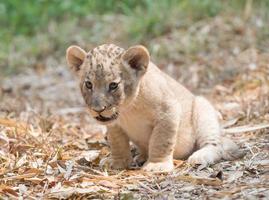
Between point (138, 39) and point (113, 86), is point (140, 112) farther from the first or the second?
point (138, 39)

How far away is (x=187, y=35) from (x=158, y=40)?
0.55 metres

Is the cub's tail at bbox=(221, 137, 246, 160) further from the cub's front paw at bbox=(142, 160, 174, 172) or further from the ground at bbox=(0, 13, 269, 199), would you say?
the cub's front paw at bbox=(142, 160, 174, 172)

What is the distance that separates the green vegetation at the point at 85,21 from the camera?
13.0 m

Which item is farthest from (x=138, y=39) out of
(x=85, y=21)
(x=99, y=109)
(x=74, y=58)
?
(x=99, y=109)

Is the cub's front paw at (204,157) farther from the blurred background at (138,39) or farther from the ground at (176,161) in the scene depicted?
the blurred background at (138,39)

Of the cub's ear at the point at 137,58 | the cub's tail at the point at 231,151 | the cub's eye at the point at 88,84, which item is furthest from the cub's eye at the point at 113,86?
the cub's tail at the point at 231,151

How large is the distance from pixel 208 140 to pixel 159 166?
76 cm

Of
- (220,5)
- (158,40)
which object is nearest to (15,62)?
(158,40)

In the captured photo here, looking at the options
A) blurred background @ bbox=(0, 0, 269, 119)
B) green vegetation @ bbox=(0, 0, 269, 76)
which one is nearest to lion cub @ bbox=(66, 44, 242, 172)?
blurred background @ bbox=(0, 0, 269, 119)

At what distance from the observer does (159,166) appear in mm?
6652

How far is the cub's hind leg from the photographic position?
6.76 meters

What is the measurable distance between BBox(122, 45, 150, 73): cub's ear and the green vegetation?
20.0 ft

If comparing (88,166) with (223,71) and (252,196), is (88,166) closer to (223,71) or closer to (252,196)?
(252,196)

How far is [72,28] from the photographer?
14062 millimetres
